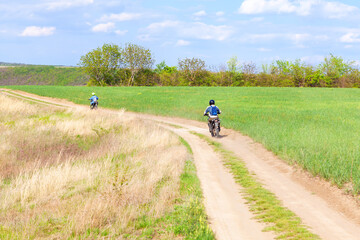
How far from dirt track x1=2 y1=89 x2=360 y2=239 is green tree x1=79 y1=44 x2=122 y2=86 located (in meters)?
82.9

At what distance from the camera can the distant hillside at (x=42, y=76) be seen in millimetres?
167825

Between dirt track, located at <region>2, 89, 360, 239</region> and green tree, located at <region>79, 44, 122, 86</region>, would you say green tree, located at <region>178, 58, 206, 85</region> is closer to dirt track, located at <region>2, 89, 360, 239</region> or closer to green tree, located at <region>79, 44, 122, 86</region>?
green tree, located at <region>79, 44, 122, 86</region>

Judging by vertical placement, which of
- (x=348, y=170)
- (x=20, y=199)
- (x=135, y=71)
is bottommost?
(x=20, y=199)

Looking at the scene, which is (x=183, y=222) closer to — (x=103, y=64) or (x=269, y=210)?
(x=269, y=210)

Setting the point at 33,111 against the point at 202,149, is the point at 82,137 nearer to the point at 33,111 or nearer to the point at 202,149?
the point at 202,149

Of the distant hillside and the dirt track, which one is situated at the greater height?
the distant hillside

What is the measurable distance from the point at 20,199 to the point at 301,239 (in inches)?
288

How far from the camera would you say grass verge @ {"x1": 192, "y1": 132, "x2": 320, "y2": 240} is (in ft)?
23.3

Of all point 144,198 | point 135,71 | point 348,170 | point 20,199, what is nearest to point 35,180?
point 20,199

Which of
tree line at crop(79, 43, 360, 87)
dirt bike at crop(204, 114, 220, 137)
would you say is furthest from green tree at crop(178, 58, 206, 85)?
dirt bike at crop(204, 114, 220, 137)

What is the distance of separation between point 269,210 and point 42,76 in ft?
604

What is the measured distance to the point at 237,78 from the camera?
86.3 meters

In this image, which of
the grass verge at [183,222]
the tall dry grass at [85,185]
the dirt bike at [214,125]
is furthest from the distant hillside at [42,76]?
the grass verge at [183,222]

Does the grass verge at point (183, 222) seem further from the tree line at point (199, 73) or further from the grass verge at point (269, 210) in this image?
the tree line at point (199, 73)
